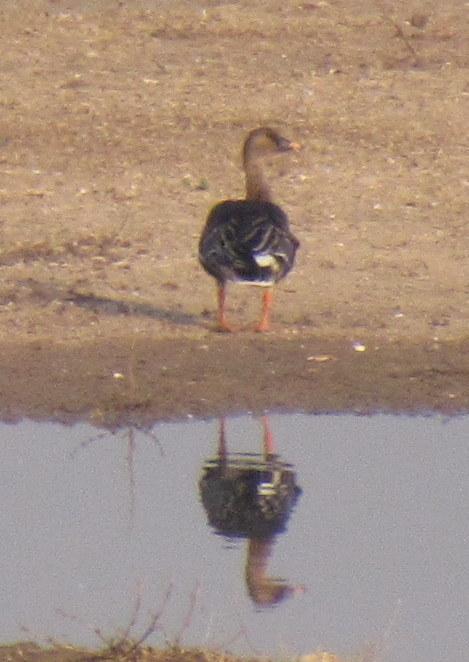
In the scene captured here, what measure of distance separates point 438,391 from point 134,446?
1.57 m

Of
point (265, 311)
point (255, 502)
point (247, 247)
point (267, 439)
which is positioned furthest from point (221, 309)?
point (255, 502)

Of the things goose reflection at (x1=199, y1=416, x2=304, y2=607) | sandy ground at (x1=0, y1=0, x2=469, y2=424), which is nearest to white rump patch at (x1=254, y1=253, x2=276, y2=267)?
sandy ground at (x1=0, y1=0, x2=469, y2=424)

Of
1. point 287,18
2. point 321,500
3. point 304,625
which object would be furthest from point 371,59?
point 304,625

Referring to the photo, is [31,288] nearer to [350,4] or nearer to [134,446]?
[134,446]

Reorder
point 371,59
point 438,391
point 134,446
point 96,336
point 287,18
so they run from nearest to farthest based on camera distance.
→ 1. point 134,446
2. point 438,391
3. point 96,336
4. point 371,59
5. point 287,18

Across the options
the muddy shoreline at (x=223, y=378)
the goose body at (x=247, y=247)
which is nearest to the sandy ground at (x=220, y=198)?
the muddy shoreline at (x=223, y=378)

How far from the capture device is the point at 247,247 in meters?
10.5

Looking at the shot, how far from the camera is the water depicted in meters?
7.47

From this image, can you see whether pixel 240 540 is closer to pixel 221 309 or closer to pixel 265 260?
pixel 265 260

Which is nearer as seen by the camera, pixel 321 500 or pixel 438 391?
pixel 321 500

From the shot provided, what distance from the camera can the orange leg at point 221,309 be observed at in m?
10.8

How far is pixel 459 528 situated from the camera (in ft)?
27.2

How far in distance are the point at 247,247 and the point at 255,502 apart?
2.14 meters

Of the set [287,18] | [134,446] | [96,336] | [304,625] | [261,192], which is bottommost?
[304,625]
